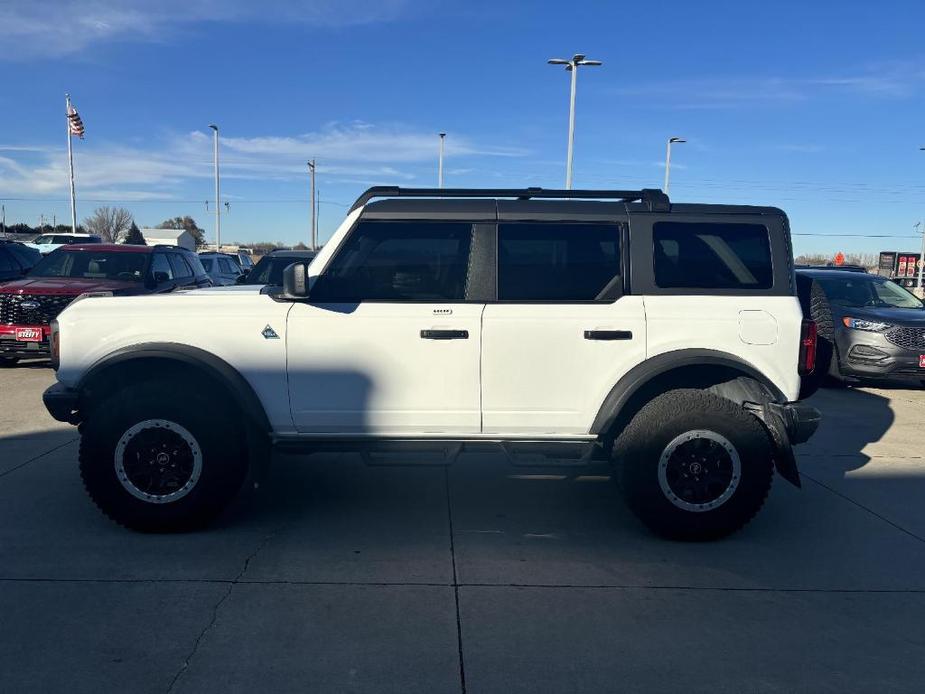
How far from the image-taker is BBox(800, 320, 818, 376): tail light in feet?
14.7

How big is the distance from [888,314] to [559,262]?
7.39 m

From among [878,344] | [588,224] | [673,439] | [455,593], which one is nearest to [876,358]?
[878,344]

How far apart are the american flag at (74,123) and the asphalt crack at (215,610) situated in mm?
39181

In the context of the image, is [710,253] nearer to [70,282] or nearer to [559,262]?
[559,262]

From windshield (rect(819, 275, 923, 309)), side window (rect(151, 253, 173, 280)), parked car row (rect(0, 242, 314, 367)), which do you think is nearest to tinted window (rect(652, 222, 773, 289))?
parked car row (rect(0, 242, 314, 367))

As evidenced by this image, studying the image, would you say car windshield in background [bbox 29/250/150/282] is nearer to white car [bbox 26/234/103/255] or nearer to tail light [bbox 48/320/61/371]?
tail light [bbox 48/320/61/371]

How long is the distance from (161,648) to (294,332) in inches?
73.8

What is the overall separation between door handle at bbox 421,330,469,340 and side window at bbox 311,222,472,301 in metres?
0.23

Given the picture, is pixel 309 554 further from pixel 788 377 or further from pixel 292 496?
pixel 788 377

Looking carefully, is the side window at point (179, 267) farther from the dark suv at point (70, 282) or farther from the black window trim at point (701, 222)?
the black window trim at point (701, 222)

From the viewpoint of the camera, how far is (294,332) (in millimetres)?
4445

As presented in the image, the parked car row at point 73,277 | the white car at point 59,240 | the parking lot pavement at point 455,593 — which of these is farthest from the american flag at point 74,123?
the parking lot pavement at point 455,593

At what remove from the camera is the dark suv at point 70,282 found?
9.73 metres

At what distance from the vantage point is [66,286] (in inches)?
394
